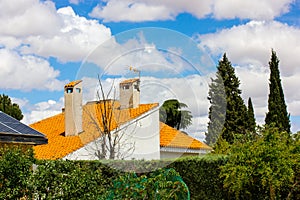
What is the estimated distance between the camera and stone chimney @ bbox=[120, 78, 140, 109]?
1076 centimetres

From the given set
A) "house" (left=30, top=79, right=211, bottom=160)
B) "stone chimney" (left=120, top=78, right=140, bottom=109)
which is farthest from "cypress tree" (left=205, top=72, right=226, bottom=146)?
"stone chimney" (left=120, top=78, right=140, bottom=109)

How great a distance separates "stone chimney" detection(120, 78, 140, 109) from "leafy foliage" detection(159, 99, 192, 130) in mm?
647

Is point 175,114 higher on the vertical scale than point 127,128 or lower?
higher

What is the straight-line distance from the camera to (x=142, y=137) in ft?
42.8

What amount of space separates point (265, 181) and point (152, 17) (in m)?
5.21

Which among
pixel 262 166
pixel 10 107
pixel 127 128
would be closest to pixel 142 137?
pixel 127 128

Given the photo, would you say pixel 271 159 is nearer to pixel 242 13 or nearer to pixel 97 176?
pixel 242 13

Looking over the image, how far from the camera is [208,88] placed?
10.6 metres

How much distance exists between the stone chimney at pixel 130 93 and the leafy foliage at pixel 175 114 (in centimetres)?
65

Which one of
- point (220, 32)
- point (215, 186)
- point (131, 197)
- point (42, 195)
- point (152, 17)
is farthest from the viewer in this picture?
point (215, 186)

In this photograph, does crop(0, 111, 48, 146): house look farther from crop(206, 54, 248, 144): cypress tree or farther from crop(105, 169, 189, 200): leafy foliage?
crop(206, 54, 248, 144): cypress tree

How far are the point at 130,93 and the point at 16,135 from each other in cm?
335

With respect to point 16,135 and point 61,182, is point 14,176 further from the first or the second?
point 16,135

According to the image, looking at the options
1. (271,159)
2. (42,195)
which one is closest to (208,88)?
(271,159)
